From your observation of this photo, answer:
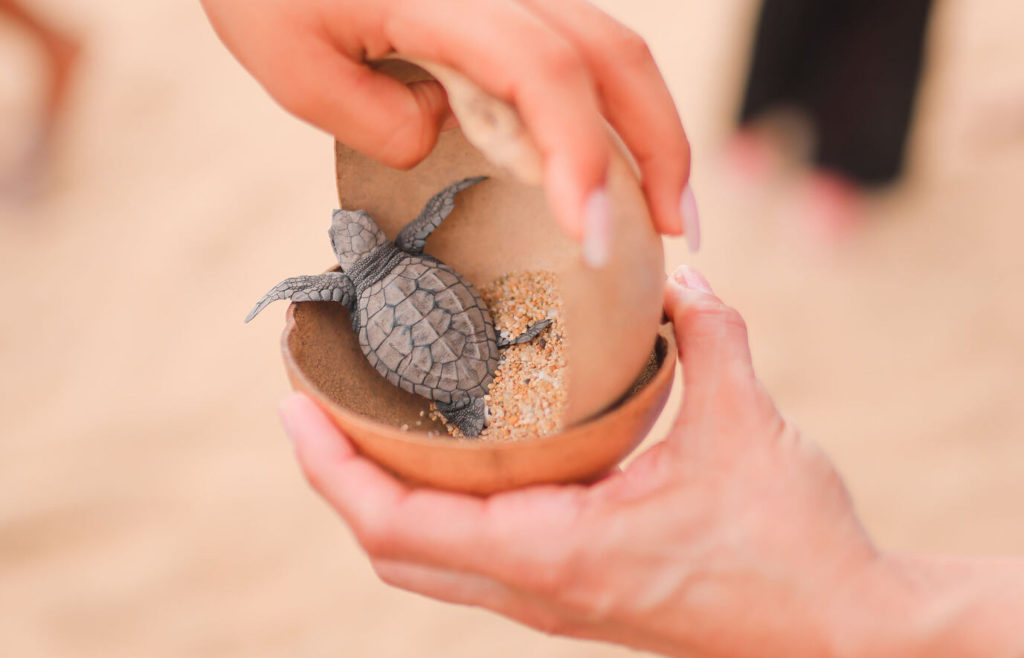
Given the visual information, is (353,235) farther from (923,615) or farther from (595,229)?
(923,615)

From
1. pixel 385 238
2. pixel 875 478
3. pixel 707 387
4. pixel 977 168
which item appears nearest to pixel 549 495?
pixel 707 387

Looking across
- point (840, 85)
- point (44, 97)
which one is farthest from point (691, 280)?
point (44, 97)

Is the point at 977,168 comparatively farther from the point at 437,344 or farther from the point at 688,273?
the point at 437,344

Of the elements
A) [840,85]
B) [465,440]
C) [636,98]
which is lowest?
[465,440]

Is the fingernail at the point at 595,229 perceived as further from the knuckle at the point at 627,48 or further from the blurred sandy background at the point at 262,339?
the blurred sandy background at the point at 262,339

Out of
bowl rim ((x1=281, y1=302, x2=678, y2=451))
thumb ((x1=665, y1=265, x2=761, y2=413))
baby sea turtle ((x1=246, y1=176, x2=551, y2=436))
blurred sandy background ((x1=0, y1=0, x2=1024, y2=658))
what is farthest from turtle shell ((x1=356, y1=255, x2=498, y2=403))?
blurred sandy background ((x1=0, y1=0, x2=1024, y2=658))
